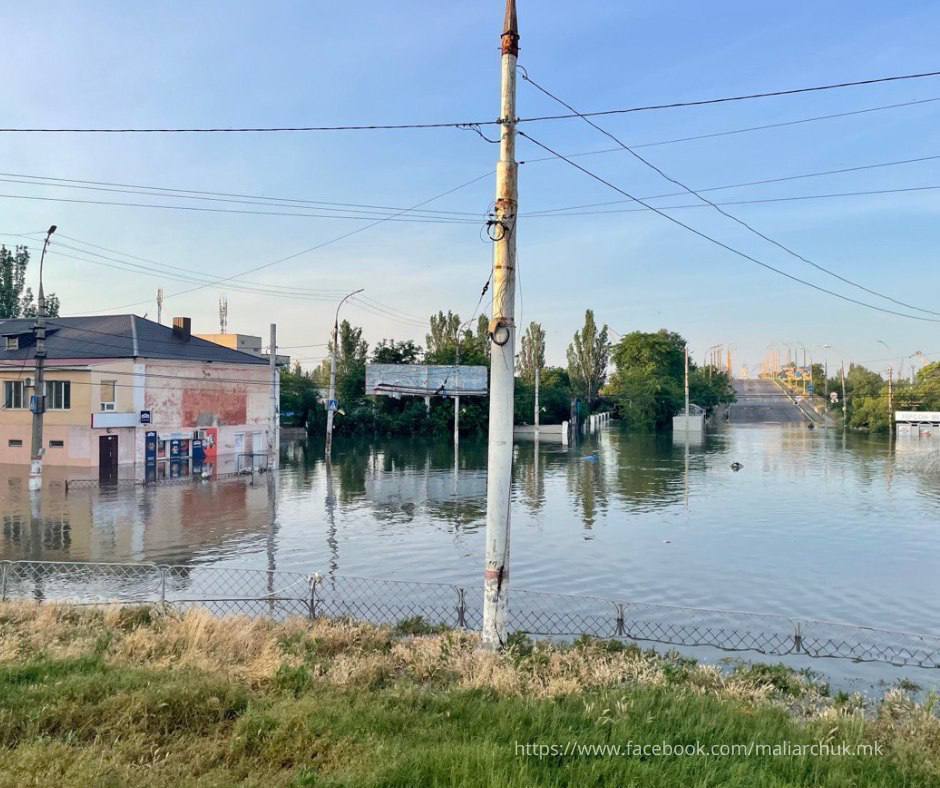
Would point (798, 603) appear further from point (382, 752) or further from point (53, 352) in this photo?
point (53, 352)

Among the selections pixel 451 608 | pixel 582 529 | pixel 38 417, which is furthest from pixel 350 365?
pixel 451 608

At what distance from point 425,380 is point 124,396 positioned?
34264 mm

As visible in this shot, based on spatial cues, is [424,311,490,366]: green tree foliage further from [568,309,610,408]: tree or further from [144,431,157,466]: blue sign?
[144,431,157,466]: blue sign

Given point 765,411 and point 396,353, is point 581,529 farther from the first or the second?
point 765,411

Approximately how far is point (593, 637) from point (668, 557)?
8620mm

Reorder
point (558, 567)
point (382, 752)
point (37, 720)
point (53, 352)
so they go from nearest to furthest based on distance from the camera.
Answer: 1. point (382, 752)
2. point (37, 720)
3. point (558, 567)
4. point (53, 352)

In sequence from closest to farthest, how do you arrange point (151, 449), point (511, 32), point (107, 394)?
point (511, 32)
point (107, 394)
point (151, 449)

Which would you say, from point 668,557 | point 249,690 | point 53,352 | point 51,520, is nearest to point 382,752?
point 249,690

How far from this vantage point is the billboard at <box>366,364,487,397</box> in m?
67.9

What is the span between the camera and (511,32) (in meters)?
9.51

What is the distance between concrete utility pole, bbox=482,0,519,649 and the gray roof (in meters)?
34.7

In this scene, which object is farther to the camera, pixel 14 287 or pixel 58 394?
pixel 14 287

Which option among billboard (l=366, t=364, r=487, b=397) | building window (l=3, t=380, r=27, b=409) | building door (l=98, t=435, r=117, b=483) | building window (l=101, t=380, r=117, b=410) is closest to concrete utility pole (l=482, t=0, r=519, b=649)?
building door (l=98, t=435, r=117, b=483)

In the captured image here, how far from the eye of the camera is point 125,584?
614 inches
